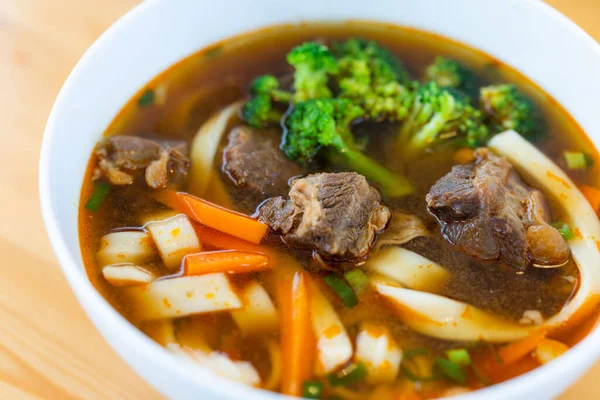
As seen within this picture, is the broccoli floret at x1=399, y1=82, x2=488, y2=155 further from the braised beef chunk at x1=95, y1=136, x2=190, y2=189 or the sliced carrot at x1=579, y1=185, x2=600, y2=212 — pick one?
the braised beef chunk at x1=95, y1=136, x2=190, y2=189

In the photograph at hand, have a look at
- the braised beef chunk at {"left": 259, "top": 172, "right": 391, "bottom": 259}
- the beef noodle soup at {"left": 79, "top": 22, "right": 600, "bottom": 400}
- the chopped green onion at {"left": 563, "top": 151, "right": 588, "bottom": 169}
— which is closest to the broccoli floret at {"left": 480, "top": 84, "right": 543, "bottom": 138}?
the beef noodle soup at {"left": 79, "top": 22, "right": 600, "bottom": 400}

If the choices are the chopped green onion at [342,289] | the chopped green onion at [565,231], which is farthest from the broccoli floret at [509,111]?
the chopped green onion at [342,289]

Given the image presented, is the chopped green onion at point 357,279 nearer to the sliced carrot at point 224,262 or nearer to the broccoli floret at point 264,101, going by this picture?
the sliced carrot at point 224,262

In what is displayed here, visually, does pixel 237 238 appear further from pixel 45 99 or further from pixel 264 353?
pixel 45 99

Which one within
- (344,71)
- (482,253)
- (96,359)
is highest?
(344,71)

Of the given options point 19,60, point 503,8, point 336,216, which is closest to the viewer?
point 336,216

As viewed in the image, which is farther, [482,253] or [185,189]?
[185,189]

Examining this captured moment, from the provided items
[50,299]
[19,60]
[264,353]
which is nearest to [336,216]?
[264,353]
